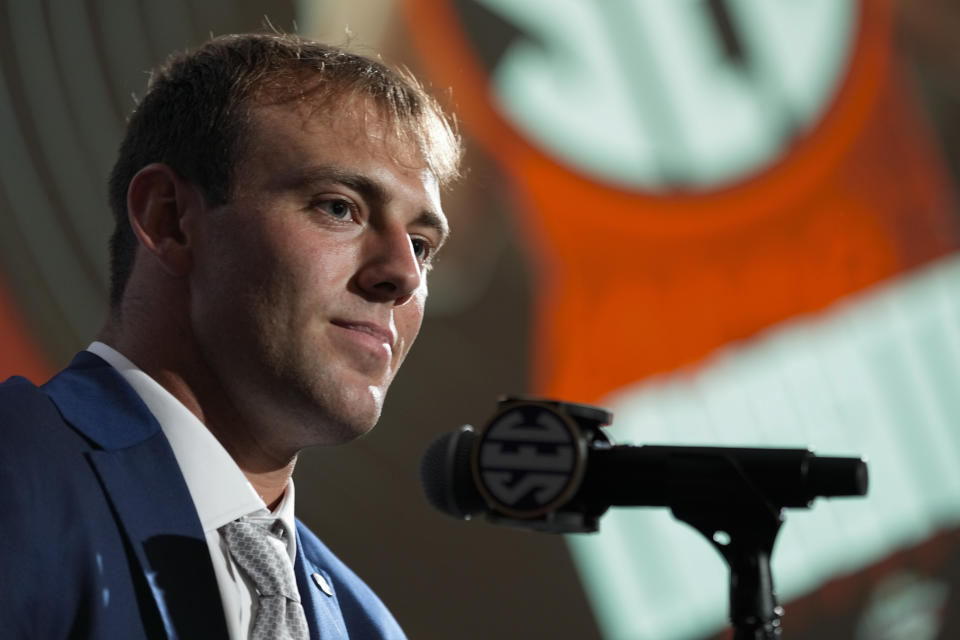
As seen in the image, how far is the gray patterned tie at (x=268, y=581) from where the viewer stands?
1260 mm

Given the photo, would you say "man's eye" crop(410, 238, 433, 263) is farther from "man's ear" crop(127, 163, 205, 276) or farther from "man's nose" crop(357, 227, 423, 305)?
"man's ear" crop(127, 163, 205, 276)

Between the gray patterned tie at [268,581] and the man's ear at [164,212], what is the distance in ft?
1.05

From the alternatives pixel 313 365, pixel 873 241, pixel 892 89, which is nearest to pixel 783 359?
pixel 873 241

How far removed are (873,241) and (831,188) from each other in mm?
252

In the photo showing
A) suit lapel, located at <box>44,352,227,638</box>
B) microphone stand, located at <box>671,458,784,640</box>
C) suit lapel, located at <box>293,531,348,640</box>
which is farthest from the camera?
suit lapel, located at <box>293,531,348,640</box>

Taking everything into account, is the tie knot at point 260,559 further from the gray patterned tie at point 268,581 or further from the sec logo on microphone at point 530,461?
the sec logo on microphone at point 530,461

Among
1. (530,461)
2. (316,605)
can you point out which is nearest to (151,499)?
(316,605)

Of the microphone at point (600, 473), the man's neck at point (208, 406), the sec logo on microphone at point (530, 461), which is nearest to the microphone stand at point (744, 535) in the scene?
the microphone at point (600, 473)

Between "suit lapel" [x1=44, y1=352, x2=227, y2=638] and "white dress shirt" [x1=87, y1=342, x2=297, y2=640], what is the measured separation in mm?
26

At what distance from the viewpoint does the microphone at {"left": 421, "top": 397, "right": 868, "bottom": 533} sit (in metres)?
1.03

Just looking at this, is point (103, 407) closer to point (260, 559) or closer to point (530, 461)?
point (260, 559)

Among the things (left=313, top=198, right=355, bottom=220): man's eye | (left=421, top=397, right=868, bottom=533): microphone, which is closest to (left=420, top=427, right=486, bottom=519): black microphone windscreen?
(left=421, top=397, right=868, bottom=533): microphone

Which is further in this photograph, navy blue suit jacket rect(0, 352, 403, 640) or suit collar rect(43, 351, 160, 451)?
suit collar rect(43, 351, 160, 451)

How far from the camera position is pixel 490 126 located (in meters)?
3.04
